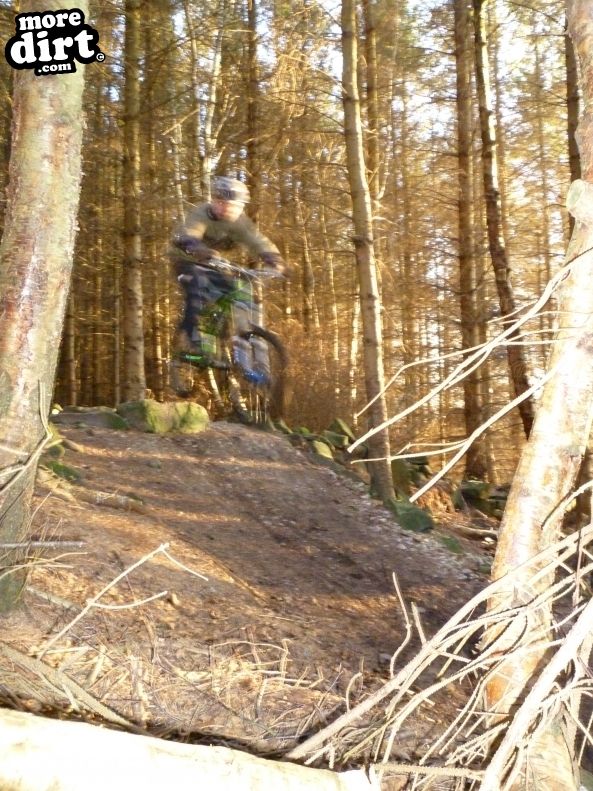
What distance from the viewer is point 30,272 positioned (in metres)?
2.49

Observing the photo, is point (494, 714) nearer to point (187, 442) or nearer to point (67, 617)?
point (67, 617)

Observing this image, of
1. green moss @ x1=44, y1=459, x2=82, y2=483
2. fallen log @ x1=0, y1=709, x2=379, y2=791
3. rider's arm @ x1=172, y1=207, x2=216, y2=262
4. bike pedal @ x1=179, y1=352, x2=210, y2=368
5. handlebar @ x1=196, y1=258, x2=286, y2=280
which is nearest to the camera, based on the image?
fallen log @ x1=0, y1=709, x2=379, y2=791

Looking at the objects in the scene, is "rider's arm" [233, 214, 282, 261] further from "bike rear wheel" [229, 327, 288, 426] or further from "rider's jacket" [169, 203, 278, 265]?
"bike rear wheel" [229, 327, 288, 426]

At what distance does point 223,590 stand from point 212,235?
3633 millimetres

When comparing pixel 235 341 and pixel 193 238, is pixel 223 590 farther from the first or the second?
pixel 193 238

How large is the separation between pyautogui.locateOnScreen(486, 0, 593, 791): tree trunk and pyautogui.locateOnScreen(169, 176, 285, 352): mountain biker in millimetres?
4264

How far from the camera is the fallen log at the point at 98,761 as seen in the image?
111 cm

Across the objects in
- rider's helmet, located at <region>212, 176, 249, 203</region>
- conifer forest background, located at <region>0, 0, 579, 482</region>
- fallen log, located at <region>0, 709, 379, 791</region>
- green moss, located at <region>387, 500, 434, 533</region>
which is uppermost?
conifer forest background, located at <region>0, 0, 579, 482</region>

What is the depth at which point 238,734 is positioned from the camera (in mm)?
2375

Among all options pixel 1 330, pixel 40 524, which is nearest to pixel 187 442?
pixel 40 524

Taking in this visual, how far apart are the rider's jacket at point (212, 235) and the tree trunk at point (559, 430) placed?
433cm

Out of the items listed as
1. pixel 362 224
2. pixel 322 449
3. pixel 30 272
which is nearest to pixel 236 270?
pixel 362 224

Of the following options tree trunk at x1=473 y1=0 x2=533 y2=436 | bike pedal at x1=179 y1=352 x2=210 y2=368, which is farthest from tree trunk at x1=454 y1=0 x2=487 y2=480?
bike pedal at x1=179 y1=352 x2=210 y2=368

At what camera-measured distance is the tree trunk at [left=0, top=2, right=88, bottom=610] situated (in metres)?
2.47
